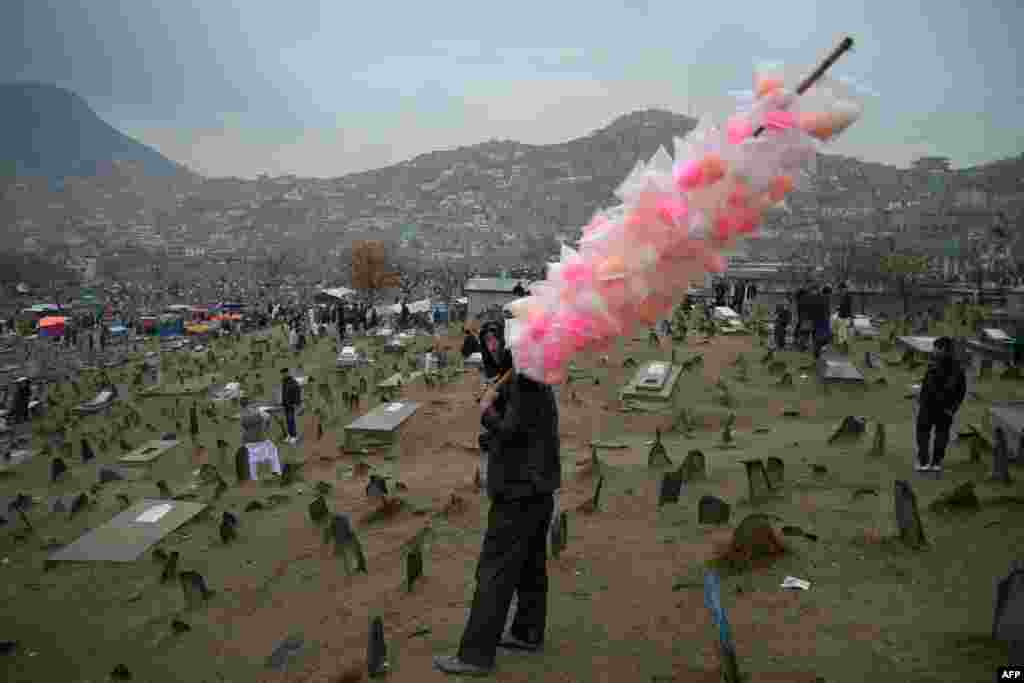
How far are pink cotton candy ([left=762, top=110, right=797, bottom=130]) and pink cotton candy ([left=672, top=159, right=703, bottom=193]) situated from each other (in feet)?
1.13

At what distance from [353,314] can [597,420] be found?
21.3 metres

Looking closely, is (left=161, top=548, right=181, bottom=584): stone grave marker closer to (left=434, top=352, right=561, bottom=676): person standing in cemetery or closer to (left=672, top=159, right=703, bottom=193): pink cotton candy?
(left=434, top=352, right=561, bottom=676): person standing in cemetery

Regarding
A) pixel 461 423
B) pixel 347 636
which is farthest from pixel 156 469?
pixel 347 636

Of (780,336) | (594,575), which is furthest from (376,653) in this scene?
(780,336)

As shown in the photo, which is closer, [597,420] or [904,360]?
[597,420]

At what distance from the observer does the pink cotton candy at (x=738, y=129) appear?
2.95m

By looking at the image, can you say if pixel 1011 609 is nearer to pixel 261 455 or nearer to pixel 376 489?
pixel 376 489

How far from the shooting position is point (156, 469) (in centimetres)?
1281

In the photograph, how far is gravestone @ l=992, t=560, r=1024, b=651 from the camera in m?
3.23

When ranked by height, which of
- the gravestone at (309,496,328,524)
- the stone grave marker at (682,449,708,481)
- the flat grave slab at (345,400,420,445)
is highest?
the stone grave marker at (682,449,708,481)

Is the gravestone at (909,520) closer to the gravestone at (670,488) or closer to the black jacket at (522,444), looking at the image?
the gravestone at (670,488)

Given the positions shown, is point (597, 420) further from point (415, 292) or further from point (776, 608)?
point (415, 292)

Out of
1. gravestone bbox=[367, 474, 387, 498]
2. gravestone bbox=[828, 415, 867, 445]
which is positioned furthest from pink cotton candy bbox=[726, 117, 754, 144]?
gravestone bbox=[828, 415, 867, 445]

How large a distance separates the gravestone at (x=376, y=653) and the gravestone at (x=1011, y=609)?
11.4 ft
